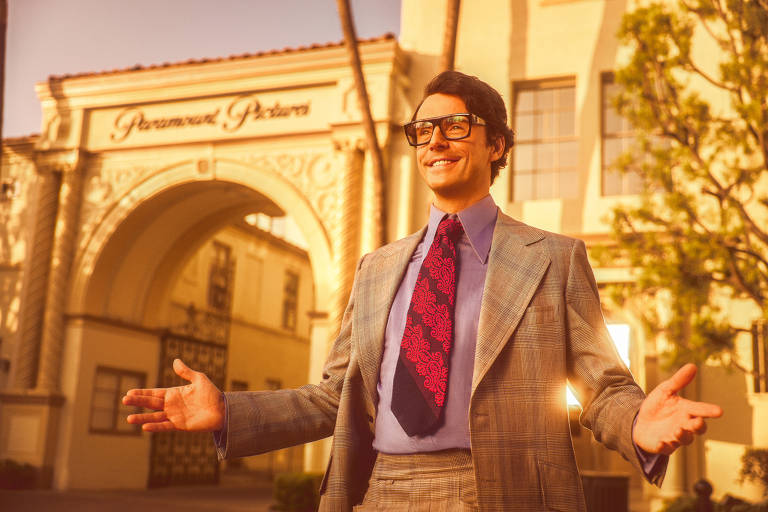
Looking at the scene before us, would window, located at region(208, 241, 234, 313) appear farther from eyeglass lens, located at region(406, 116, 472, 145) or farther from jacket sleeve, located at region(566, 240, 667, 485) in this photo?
jacket sleeve, located at region(566, 240, 667, 485)

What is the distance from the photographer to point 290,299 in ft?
84.6

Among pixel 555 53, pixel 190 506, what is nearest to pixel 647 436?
pixel 555 53

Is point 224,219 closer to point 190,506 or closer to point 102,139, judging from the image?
point 102,139

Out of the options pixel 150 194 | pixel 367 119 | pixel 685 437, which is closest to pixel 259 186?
pixel 150 194

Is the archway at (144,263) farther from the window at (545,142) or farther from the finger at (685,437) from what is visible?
the finger at (685,437)

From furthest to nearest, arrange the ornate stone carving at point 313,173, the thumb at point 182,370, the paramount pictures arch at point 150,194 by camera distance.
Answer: the ornate stone carving at point 313,173 → the paramount pictures arch at point 150,194 → the thumb at point 182,370

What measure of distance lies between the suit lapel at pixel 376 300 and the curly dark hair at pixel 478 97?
395 millimetres

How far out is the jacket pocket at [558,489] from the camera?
77.3 inches

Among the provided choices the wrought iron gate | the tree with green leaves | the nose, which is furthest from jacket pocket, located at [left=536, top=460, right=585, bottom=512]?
the wrought iron gate

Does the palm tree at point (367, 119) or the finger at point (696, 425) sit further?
the palm tree at point (367, 119)

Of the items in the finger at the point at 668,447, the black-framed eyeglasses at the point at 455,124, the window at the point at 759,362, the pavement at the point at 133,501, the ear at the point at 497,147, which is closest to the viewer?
the finger at the point at 668,447

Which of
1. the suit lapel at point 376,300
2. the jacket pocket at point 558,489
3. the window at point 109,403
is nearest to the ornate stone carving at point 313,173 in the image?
the window at point 109,403

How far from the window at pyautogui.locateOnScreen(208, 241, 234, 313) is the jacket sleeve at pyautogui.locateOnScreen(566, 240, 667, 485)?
18941 mm

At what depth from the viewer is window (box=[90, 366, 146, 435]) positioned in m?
15.8
